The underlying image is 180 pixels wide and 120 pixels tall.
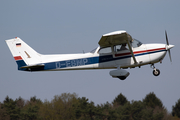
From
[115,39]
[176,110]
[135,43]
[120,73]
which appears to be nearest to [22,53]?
[115,39]

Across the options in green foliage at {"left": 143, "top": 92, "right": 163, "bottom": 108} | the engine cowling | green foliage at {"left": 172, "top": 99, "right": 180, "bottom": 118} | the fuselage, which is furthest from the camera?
green foliage at {"left": 143, "top": 92, "right": 163, "bottom": 108}

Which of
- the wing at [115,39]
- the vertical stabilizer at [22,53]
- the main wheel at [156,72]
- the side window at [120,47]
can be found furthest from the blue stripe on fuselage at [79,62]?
the main wheel at [156,72]

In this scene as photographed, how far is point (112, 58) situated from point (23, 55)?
16.5ft

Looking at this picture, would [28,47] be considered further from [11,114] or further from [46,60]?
[11,114]

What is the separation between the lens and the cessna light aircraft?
1405cm

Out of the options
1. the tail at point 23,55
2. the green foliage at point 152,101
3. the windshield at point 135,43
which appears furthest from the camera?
the green foliage at point 152,101

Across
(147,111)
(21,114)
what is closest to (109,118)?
(147,111)

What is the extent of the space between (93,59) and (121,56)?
1486 millimetres

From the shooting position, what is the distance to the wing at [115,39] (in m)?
12.8

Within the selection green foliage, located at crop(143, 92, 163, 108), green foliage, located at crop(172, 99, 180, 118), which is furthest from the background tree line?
green foliage, located at crop(143, 92, 163, 108)

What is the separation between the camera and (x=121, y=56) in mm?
14242

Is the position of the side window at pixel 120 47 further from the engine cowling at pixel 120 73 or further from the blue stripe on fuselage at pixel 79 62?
the engine cowling at pixel 120 73

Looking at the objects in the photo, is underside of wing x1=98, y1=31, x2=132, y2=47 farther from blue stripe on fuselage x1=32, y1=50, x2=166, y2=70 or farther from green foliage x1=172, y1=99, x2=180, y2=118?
green foliage x1=172, y1=99, x2=180, y2=118

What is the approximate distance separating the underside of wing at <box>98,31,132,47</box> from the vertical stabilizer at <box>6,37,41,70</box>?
156 inches
